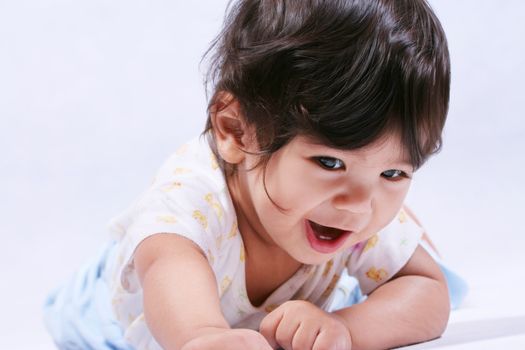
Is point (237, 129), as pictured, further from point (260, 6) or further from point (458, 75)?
point (458, 75)

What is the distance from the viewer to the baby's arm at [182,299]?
88 cm

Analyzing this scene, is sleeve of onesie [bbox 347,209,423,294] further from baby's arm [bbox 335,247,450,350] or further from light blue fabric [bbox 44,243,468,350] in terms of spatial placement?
light blue fabric [bbox 44,243,468,350]

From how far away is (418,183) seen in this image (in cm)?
198

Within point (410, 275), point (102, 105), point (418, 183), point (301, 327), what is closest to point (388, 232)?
point (410, 275)

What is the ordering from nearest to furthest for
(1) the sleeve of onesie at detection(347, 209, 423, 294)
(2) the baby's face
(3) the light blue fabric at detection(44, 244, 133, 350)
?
(2) the baby's face
(1) the sleeve of onesie at detection(347, 209, 423, 294)
(3) the light blue fabric at detection(44, 244, 133, 350)

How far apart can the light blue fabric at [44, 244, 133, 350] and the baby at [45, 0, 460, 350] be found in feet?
0.47

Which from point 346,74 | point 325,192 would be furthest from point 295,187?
point 346,74

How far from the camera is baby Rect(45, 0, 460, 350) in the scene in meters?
0.96

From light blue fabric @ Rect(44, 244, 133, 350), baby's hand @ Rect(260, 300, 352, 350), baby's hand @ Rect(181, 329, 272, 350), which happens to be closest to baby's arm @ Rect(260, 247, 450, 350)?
baby's hand @ Rect(260, 300, 352, 350)

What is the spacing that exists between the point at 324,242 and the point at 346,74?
0.22 metres

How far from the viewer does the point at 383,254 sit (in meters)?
1.25

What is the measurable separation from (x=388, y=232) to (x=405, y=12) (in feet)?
1.16

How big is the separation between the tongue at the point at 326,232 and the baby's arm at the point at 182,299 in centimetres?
14

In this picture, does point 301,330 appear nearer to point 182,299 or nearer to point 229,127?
point 182,299
